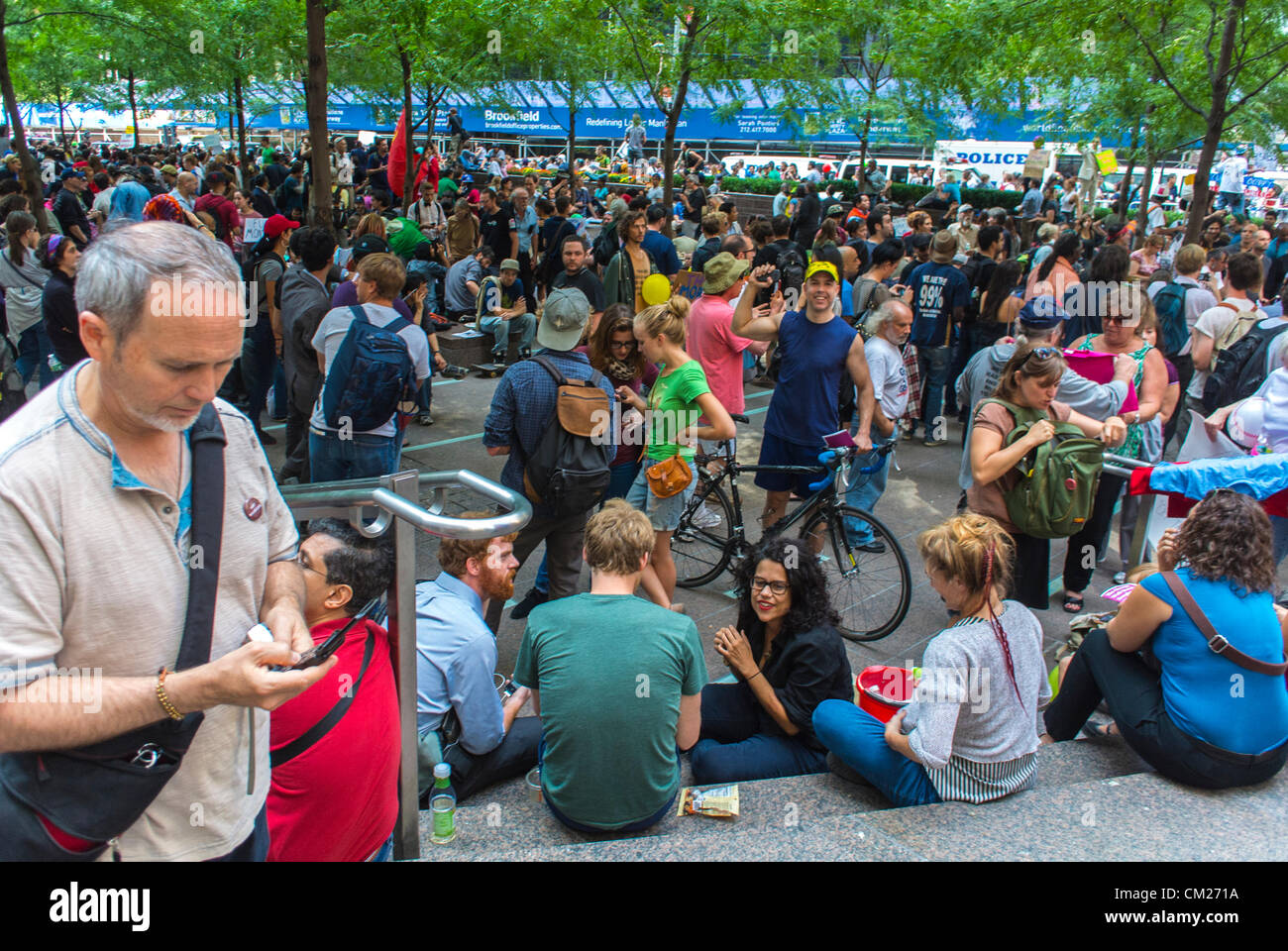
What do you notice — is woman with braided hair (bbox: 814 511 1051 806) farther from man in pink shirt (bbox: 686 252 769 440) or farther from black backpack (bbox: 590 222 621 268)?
black backpack (bbox: 590 222 621 268)

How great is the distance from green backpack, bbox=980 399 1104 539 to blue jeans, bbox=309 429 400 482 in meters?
3.44

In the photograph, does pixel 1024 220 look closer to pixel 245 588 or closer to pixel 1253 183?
pixel 1253 183

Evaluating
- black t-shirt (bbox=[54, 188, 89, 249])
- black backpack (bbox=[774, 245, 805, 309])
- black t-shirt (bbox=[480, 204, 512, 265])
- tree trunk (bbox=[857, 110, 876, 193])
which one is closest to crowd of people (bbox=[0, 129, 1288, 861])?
black backpack (bbox=[774, 245, 805, 309])

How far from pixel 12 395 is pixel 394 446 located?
3661mm

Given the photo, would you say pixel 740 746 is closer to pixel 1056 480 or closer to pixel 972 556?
pixel 972 556

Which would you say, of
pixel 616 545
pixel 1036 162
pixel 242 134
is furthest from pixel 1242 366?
pixel 242 134

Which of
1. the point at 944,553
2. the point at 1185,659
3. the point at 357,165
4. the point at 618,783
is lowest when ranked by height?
the point at 618,783

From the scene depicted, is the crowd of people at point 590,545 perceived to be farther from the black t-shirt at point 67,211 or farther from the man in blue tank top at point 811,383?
the black t-shirt at point 67,211

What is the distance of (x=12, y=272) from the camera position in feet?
25.3

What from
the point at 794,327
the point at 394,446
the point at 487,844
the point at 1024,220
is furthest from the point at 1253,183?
the point at 487,844

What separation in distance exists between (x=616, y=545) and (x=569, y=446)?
1537mm

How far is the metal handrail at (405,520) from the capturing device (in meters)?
2.16

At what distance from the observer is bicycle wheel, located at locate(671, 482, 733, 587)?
585 centimetres

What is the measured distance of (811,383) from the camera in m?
5.87
